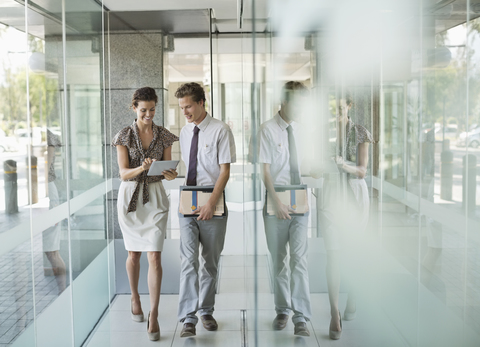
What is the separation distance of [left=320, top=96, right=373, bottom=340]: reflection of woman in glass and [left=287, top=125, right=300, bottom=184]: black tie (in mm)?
286

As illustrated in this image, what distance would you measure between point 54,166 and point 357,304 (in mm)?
2115

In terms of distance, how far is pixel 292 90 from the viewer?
1.42 meters

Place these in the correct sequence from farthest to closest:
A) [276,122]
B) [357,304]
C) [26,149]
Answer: [26,149]
[276,122]
[357,304]

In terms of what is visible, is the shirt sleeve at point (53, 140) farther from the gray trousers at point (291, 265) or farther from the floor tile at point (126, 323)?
the floor tile at point (126, 323)

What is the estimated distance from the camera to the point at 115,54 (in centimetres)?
495

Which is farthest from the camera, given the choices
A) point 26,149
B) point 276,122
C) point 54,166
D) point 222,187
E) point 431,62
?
point 222,187

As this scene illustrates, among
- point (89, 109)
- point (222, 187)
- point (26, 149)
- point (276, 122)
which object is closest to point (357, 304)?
point (276, 122)

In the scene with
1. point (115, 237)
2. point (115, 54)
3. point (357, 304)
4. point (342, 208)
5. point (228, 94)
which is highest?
point (115, 54)

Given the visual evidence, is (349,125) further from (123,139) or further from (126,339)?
(126,339)

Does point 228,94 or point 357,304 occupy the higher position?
point 228,94

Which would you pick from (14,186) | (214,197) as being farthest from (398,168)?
(214,197)

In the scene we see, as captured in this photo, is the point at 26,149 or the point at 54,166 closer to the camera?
the point at 26,149

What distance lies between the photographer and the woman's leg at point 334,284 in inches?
42.5

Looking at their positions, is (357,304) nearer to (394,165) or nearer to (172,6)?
(394,165)
